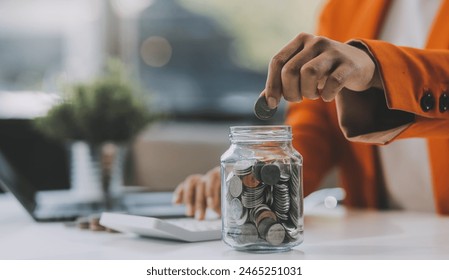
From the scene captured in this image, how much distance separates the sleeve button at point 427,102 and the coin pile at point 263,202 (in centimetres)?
26

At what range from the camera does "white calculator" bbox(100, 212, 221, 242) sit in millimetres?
790

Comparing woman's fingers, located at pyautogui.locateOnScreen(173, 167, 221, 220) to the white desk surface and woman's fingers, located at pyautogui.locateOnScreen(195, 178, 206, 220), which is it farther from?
the white desk surface

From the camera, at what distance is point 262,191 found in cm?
66

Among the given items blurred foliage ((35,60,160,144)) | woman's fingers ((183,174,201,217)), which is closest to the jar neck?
woman's fingers ((183,174,201,217))

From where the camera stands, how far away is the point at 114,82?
4.34 ft

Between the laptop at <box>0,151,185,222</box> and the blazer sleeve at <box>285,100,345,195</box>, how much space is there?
0.92ft

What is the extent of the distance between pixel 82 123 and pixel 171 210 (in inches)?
11.2

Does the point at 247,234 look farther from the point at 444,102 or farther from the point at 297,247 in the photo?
the point at 444,102

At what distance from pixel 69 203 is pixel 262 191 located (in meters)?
0.68

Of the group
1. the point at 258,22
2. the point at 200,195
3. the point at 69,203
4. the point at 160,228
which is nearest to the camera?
the point at 160,228

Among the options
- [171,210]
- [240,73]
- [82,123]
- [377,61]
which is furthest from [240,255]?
[240,73]

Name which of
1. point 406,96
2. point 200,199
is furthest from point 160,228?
point 406,96
